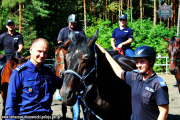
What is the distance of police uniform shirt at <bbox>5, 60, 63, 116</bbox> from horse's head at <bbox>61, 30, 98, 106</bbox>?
0.99ft

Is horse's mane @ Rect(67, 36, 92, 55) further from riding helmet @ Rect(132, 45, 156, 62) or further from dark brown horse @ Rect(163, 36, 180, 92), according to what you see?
dark brown horse @ Rect(163, 36, 180, 92)

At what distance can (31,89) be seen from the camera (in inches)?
98.0

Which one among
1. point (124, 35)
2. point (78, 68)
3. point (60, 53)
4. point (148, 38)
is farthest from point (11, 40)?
point (148, 38)

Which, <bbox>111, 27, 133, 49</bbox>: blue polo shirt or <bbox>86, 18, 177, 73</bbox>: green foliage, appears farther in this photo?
<bbox>86, 18, 177, 73</bbox>: green foliage

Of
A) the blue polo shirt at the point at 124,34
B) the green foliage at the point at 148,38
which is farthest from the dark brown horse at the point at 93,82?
the green foliage at the point at 148,38

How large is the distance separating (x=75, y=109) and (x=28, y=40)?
1918 cm

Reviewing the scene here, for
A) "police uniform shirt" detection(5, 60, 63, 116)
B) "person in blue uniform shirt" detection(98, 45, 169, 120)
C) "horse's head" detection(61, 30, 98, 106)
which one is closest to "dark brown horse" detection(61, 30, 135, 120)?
"horse's head" detection(61, 30, 98, 106)

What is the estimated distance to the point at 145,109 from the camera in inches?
98.1

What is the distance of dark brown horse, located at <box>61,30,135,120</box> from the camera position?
2.56 metres

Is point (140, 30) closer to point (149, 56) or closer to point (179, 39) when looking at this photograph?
point (179, 39)

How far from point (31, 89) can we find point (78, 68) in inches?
26.0

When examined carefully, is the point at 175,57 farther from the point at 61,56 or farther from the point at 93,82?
the point at 93,82

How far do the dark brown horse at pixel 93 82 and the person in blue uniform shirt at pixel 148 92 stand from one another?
1.76 ft

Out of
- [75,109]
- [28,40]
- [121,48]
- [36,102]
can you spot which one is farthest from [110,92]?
[28,40]
